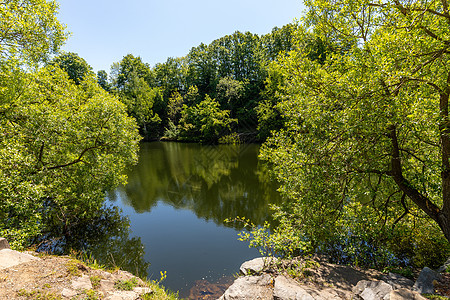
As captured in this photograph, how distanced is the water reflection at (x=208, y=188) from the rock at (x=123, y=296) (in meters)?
8.56

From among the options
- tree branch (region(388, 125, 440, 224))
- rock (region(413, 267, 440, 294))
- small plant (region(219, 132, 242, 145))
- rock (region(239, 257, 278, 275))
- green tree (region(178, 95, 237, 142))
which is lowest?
rock (region(239, 257, 278, 275))

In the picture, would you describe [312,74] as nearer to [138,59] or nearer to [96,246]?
[96,246]

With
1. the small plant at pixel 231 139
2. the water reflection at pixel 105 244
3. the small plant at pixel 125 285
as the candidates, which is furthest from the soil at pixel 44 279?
the small plant at pixel 231 139

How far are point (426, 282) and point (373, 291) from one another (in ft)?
5.73

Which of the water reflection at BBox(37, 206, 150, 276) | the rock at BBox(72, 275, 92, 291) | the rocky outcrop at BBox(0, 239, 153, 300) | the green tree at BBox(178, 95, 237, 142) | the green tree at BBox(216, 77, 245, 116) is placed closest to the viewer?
the rocky outcrop at BBox(0, 239, 153, 300)

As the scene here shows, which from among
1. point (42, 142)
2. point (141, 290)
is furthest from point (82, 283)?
point (42, 142)

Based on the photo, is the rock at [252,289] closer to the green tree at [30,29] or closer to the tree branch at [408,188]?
the tree branch at [408,188]

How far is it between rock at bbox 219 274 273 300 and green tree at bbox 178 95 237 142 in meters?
43.4

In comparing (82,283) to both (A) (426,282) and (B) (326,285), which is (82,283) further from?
(A) (426,282)

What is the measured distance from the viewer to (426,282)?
5367 millimetres

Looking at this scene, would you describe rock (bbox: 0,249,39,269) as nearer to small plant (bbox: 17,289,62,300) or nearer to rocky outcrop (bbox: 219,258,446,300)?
small plant (bbox: 17,289,62,300)

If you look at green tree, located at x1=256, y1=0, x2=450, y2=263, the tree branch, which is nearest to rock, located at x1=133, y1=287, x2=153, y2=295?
green tree, located at x1=256, y1=0, x2=450, y2=263

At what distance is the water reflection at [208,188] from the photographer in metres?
15.7

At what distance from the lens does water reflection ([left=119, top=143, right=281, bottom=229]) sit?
51.5 ft
